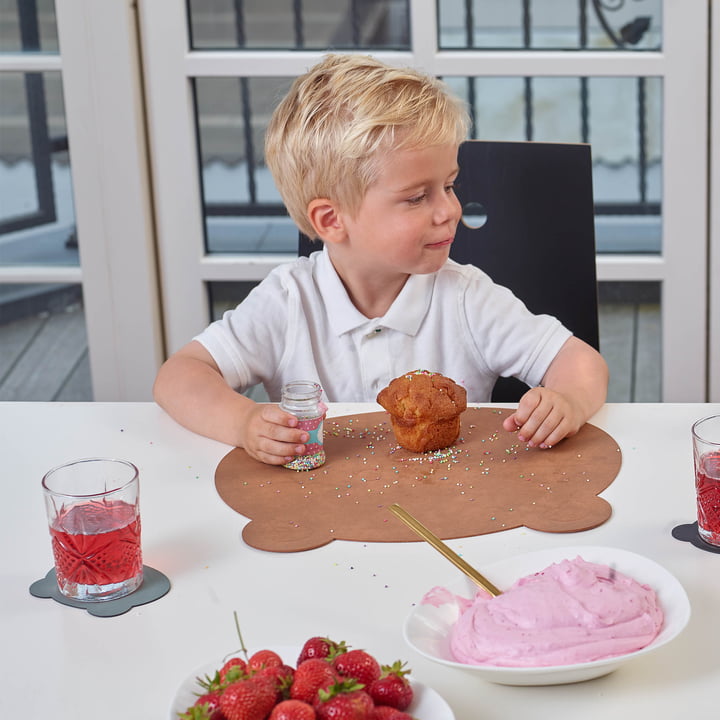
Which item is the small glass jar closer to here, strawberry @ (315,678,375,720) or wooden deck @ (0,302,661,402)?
strawberry @ (315,678,375,720)

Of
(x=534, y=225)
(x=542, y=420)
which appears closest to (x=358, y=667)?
(x=542, y=420)

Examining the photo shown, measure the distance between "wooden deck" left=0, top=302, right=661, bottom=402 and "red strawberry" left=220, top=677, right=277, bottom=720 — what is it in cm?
203

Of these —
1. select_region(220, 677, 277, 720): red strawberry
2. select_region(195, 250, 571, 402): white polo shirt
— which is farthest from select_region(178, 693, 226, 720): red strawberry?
select_region(195, 250, 571, 402): white polo shirt

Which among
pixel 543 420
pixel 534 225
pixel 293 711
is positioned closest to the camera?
pixel 293 711

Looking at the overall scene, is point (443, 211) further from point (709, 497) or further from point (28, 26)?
point (28, 26)

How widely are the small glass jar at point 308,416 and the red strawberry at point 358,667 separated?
520mm

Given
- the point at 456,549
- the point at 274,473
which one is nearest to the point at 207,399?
the point at 274,473

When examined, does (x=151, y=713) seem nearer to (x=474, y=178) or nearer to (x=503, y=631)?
(x=503, y=631)

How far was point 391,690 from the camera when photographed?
0.73 m

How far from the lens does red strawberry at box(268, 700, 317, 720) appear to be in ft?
2.19

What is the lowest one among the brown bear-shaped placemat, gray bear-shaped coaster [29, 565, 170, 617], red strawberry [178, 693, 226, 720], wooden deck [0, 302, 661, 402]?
wooden deck [0, 302, 661, 402]

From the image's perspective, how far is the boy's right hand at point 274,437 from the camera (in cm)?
124

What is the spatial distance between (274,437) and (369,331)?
42 centimetres

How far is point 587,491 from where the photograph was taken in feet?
3.80
